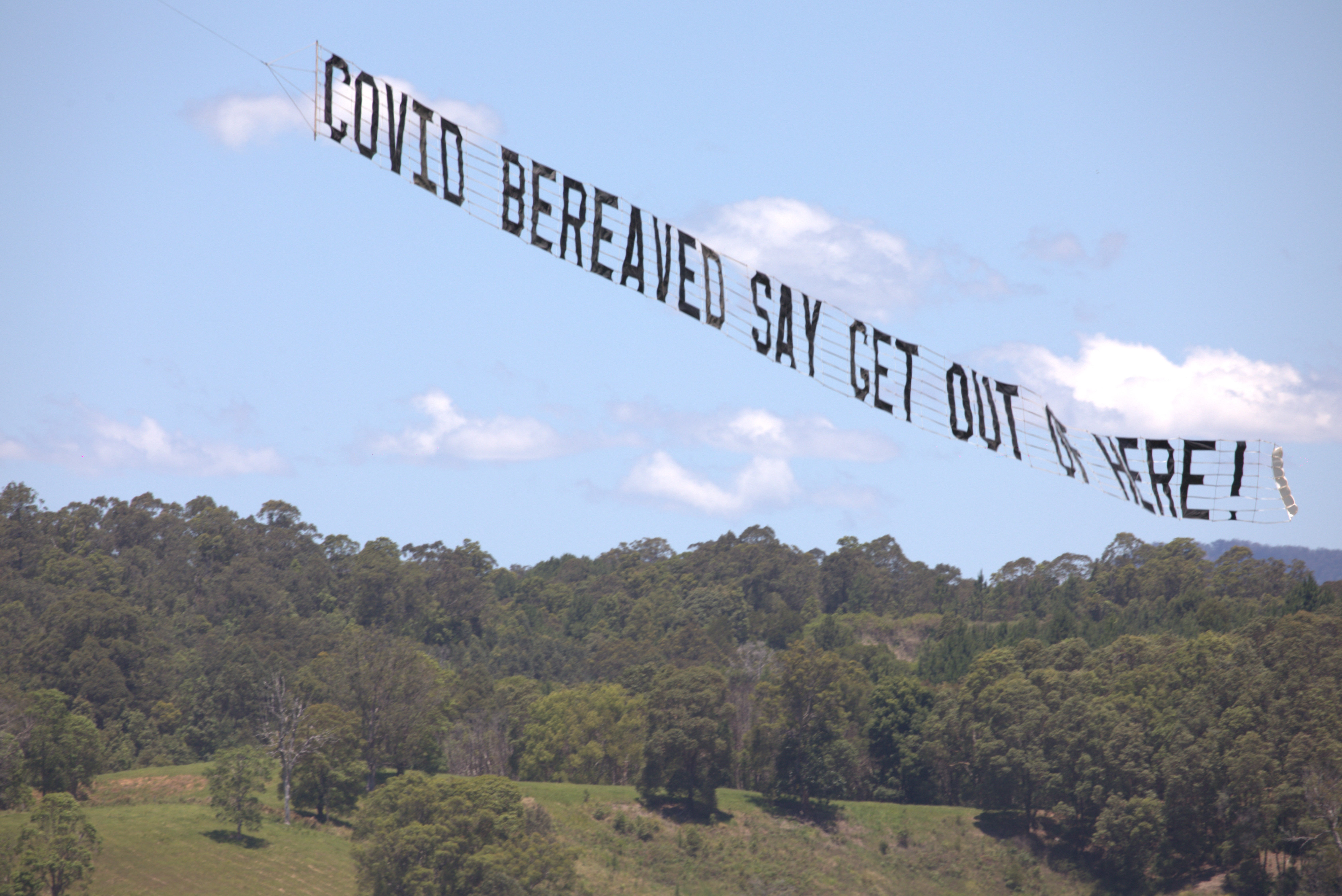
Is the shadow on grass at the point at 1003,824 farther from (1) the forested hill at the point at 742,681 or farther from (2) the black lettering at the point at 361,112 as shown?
(2) the black lettering at the point at 361,112

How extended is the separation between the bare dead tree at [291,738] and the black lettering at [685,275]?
66.9 m

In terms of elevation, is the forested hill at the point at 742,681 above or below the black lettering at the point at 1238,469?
below

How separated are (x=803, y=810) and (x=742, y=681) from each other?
22.9 m

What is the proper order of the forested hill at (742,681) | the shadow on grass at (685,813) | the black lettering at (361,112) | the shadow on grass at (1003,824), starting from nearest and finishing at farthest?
the black lettering at (361,112), the forested hill at (742,681), the shadow on grass at (1003,824), the shadow on grass at (685,813)

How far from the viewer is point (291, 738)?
78.5 metres

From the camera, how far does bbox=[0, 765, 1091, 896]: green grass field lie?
6431 centimetres

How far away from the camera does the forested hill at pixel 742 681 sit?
237ft

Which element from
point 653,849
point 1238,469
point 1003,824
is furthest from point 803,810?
point 1238,469

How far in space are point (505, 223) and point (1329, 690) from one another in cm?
6648

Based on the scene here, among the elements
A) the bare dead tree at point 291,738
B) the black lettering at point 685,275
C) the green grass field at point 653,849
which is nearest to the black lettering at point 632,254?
the black lettering at point 685,275

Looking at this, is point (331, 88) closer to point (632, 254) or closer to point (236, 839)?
point (632, 254)

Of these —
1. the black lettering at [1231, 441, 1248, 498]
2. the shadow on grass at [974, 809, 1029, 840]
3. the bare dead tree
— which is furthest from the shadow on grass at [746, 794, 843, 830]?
the black lettering at [1231, 441, 1248, 498]

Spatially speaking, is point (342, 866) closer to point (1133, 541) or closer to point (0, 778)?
point (0, 778)

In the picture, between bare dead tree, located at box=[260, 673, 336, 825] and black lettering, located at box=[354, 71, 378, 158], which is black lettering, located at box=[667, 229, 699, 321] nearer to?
black lettering, located at box=[354, 71, 378, 158]
